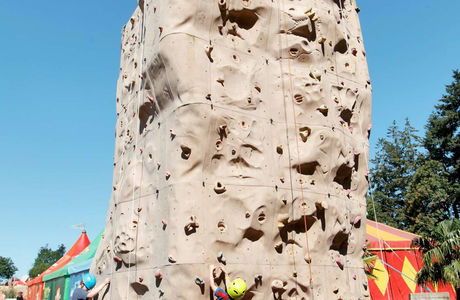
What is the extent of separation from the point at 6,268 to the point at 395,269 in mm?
81432

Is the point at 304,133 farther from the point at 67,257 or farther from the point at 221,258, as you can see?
the point at 67,257

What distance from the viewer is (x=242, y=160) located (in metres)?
5.21

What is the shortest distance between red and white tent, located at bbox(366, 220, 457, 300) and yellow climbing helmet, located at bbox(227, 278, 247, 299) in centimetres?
982

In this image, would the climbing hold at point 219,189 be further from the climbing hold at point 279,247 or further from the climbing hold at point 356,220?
the climbing hold at point 356,220

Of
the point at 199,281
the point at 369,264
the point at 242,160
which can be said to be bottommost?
the point at 199,281

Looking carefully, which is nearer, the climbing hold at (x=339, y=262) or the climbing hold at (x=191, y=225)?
the climbing hold at (x=191, y=225)

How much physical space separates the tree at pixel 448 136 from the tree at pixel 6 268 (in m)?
78.5

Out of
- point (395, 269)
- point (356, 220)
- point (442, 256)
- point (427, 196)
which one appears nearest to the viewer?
point (356, 220)

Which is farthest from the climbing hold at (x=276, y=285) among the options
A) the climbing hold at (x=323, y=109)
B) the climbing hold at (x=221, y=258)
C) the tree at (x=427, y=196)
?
the tree at (x=427, y=196)

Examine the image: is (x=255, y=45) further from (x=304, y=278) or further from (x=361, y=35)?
(x=304, y=278)

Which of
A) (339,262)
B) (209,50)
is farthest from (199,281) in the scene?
(209,50)

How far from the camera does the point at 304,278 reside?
207 inches

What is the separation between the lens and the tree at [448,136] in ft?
79.3

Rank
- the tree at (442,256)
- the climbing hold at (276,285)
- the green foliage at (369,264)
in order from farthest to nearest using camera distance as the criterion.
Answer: the green foliage at (369,264), the tree at (442,256), the climbing hold at (276,285)
